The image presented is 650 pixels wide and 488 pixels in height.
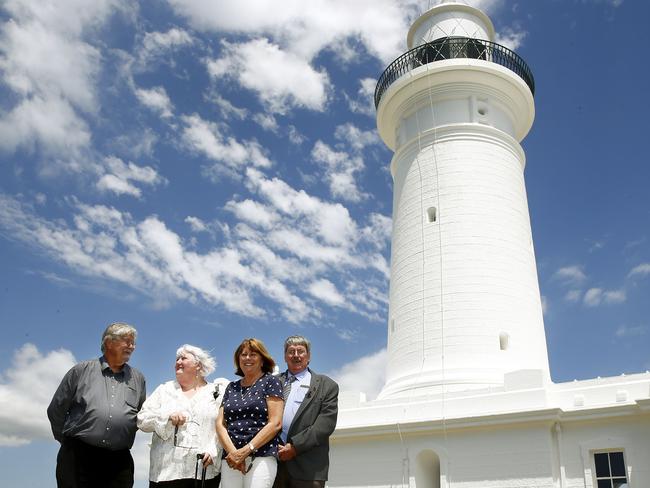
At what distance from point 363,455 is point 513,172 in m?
7.88

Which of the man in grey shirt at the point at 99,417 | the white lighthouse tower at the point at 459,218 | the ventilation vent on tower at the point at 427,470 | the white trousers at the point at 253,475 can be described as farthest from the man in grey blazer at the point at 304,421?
the white lighthouse tower at the point at 459,218

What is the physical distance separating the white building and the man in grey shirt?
7815 mm

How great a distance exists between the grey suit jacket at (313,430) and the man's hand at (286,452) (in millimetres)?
34

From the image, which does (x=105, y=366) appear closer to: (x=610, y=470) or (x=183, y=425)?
(x=183, y=425)

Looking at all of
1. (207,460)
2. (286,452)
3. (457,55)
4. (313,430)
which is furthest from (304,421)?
(457,55)

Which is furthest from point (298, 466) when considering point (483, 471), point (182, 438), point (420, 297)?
point (420, 297)

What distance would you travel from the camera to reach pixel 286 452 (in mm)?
5008

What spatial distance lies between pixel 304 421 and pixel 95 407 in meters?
1.68

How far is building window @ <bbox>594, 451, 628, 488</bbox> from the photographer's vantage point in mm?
10492

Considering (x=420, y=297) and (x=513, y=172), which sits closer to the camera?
(x=420, y=297)

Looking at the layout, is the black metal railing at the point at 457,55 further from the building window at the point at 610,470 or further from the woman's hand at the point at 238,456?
the woman's hand at the point at 238,456

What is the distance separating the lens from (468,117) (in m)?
15.7

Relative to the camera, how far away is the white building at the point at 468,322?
10.9 m

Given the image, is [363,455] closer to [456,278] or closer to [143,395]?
[456,278]
